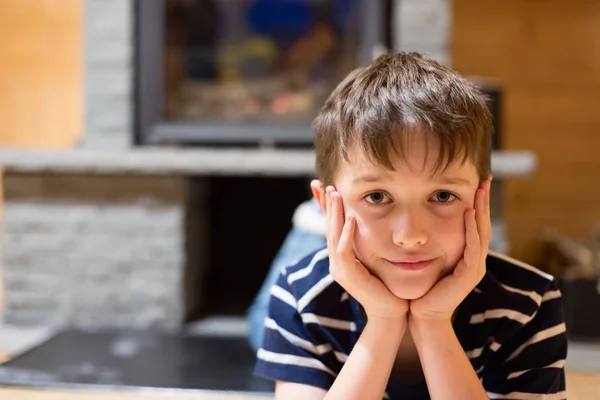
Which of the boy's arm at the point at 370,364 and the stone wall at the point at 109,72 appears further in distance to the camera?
the stone wall at the point at 109,72

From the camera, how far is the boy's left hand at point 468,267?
78 cm

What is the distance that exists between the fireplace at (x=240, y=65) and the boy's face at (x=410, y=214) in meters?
1.20

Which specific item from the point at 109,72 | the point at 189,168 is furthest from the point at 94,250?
the point at 109,72

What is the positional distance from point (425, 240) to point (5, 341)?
4.84 ft

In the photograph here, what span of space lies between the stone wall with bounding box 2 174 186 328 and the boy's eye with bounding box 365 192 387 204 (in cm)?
116

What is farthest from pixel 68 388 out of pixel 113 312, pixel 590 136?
pixel 590 136

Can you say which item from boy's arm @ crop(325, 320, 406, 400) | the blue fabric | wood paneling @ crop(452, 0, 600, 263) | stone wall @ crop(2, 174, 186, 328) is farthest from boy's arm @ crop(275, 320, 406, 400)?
wood paneling @ crop(452, 0, 600, 263)

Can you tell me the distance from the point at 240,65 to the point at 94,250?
70 centimetres

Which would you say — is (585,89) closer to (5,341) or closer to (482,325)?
(482,325)

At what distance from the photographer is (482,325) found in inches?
34.9

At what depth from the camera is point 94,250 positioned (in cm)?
191

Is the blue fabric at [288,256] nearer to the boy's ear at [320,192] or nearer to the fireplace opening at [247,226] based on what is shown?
the boy's ear at [320,192]

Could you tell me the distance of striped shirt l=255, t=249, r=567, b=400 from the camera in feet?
2.87

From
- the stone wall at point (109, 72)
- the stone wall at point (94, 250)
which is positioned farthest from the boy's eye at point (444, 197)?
the stone wall at point (109, 72)
